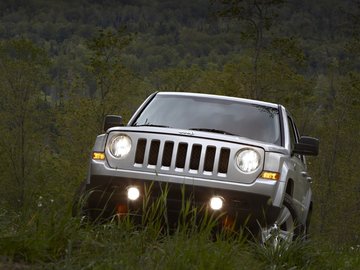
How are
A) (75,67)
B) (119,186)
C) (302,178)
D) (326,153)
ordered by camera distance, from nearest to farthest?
(119,186) < (302,178) < (326,153) < (75,67)

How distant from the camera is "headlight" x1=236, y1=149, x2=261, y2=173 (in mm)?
6422

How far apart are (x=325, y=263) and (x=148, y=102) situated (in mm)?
3137

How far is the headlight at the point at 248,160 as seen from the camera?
6.42 meters

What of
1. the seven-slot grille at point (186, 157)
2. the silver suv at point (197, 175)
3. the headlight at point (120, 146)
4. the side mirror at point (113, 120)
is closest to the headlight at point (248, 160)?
the silver suv at point (197, 175)

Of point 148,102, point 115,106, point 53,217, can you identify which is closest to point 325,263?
point 53,217

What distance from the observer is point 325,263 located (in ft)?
19.8

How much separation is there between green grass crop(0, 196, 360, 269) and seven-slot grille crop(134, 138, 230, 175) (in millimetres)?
904

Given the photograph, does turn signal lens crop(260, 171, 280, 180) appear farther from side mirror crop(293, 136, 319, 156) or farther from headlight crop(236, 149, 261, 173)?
side mirror crop(293, 136, 319, 156)

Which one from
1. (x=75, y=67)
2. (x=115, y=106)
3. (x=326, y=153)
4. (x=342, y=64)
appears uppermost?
(x=342, y=64)

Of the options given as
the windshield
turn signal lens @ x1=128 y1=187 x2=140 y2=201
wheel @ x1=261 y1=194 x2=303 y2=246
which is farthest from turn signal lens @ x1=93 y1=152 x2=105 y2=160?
wheel @ x1=261 y1=194 x2=303 y2=246

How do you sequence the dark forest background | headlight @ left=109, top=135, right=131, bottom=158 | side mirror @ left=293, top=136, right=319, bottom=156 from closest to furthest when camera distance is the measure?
1. headlight @ left=109, top=135, right=131, bottom=158
2. side mirror @ left=293, top=136, right=319, bottom=156
3. the dark forest background

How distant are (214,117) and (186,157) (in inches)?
53.6

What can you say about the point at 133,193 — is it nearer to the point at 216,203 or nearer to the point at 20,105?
the point at 216,203

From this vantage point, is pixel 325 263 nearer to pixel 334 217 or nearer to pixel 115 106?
pixel 115 106
